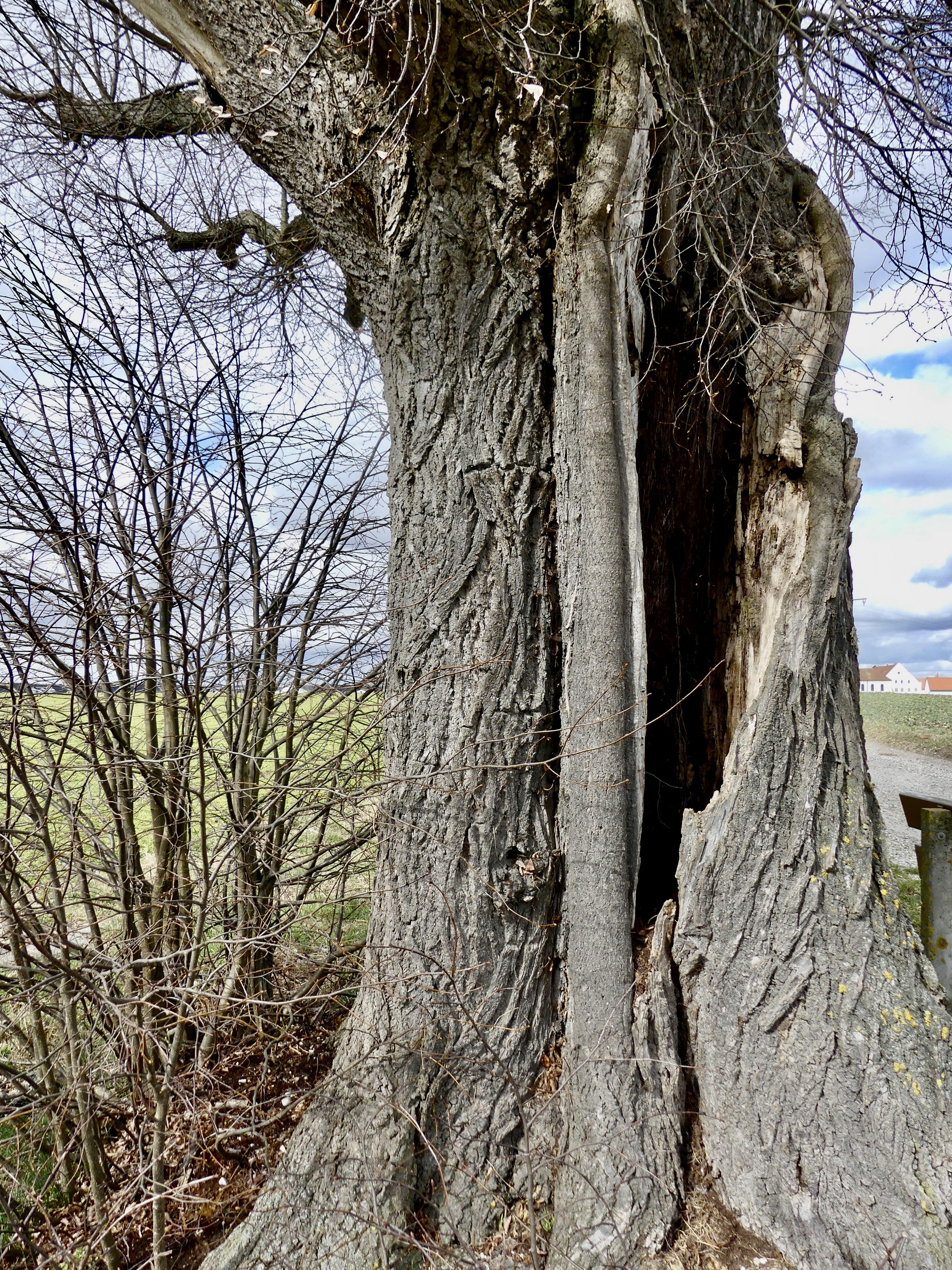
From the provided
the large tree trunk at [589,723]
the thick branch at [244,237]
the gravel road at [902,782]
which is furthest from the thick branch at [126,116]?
the gravel road at [902,782]

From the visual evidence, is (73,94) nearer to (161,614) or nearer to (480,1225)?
(161,614)

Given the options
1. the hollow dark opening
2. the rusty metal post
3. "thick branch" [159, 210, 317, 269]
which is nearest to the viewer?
the hollow dark opening

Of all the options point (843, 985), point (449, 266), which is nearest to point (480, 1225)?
point (843, 985)

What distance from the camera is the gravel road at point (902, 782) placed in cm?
804

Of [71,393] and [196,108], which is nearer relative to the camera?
[71,393]

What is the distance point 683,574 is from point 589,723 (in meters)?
0.96

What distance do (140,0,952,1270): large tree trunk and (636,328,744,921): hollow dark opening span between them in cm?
3

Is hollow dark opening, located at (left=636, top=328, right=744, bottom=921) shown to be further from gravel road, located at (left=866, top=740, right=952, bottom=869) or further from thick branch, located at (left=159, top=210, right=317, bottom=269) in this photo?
gravel road, located at (left=866, top=740, right=952, bottom=869)

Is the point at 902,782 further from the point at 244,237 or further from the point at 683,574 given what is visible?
the point at 244,237

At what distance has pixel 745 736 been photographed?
2.46 m

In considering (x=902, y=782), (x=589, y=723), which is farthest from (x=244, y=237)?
(x=902, y=782)

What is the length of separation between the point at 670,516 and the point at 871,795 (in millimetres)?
1281

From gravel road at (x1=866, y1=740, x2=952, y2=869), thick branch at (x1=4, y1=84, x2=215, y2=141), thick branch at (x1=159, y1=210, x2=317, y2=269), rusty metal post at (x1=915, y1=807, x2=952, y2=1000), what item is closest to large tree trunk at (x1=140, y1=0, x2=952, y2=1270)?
rusty metal post at (x1=915, y1=807, x2=952, y2=1000)

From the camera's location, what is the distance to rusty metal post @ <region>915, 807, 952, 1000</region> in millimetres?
3211
